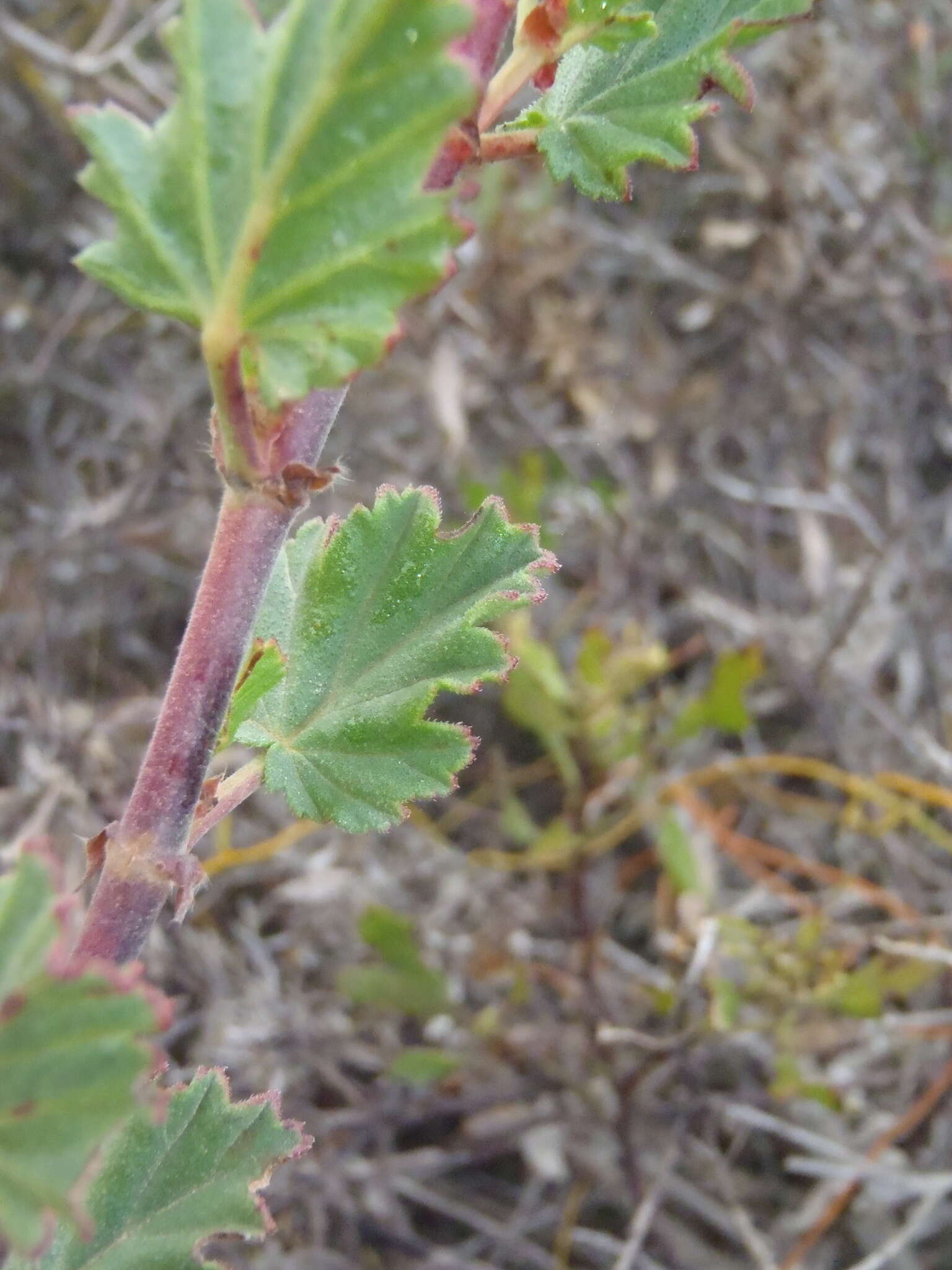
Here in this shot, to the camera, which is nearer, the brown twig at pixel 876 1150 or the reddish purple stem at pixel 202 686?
the reddish purple stem at pixel 202 686

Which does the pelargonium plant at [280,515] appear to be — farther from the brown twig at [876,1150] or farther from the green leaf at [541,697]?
the brown twig at [876,1150]

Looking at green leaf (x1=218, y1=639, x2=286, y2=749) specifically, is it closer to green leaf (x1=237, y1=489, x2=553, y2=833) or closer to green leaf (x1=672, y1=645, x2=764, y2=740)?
green leaf (x1=237, y1=489, x2=553, y2=833)

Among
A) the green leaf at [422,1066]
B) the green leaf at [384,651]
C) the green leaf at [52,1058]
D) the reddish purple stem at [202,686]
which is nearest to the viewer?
the green leaf at [52,1058]

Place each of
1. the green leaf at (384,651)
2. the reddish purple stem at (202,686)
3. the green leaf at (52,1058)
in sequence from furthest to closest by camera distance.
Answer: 1. the green leaf at (384,651)
2. the reddish purple stem at (202,686)
3. the green leaf at (52,1058)

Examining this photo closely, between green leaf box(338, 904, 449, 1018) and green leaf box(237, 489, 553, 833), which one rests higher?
green leaf box(237, 489, 553, 833)

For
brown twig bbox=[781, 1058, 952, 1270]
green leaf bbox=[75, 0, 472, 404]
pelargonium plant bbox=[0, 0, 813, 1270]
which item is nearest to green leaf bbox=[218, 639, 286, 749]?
pelargonium plant bbox=[0, 0, 813, 1270]

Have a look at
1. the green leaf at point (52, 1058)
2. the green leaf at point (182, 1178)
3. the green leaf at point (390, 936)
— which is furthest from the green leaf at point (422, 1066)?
the green leaf at point (52, 1058)

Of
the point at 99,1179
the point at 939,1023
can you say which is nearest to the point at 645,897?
the point at 939,1023
